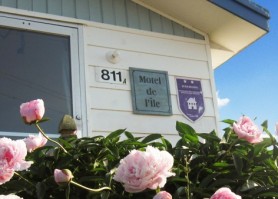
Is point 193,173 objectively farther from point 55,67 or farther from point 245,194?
point 55,67

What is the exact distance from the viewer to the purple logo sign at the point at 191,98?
13.3 ft

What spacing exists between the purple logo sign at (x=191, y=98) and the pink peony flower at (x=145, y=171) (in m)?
2.78

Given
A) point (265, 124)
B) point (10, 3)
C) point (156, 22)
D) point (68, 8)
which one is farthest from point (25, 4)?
point (265, 124)

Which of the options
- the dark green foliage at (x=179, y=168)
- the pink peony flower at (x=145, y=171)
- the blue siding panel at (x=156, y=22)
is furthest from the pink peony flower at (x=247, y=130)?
the blue siding panel at (x=156, y=22)

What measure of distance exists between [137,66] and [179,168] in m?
2.46

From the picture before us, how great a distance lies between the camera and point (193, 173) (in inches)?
66.9

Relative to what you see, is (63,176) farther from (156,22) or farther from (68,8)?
(156,22)

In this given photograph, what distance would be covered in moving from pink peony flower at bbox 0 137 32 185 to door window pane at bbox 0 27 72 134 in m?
2.16

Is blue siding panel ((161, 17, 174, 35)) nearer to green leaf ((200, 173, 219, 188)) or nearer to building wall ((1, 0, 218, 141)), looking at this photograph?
→ building wall ((1, 0, 218, 141))

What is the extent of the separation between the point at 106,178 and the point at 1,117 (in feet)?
7.50

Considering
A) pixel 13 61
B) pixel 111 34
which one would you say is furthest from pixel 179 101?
pixel 13 61

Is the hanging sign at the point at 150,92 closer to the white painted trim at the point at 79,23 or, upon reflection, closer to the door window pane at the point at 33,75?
the white painted trim at the point at 79,23

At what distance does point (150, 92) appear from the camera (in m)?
3.96

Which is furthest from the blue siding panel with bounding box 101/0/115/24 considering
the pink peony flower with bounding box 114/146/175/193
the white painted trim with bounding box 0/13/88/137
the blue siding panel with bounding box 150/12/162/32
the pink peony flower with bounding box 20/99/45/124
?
the pink peony flower with bounding box 114/146/175/193
